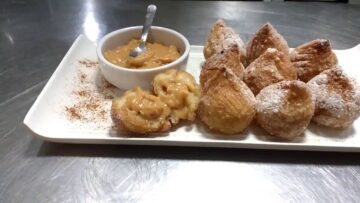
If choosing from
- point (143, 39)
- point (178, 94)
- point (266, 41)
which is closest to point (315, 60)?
point (266, 41)

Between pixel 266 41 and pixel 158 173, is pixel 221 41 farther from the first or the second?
pixel 158 173

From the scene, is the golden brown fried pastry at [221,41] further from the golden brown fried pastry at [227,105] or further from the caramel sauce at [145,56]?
the golden brown fried pastry at [227,105]

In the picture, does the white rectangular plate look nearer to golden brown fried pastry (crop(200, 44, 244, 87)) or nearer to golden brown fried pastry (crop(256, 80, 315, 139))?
golden brown fried pastry (crop(256, 80, 315, 139))

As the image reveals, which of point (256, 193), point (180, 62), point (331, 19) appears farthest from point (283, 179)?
point (331, 19)

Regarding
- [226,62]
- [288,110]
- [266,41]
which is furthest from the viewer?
[266,41]

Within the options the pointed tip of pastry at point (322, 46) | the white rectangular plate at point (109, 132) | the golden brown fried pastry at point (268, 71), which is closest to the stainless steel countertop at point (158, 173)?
the white rectangular plate at point (109, 132)

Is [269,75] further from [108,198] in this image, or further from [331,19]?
[331,19]

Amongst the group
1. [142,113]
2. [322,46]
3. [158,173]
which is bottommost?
[158,173]
